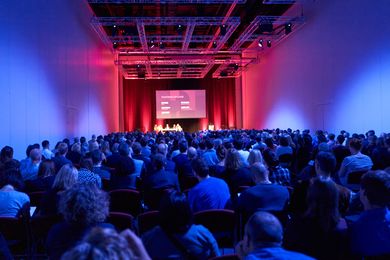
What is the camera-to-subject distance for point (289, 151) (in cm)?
871

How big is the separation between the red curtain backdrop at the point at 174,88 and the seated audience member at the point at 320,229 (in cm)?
2770

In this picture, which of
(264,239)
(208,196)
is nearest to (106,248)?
(264,239)

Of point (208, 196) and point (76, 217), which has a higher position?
point (76, 217)

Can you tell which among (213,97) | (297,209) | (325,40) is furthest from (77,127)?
(213,97)

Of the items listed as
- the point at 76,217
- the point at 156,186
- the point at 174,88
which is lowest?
the point at 156,186

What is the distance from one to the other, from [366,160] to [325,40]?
36.0ft

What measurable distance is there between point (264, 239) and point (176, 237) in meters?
0.69

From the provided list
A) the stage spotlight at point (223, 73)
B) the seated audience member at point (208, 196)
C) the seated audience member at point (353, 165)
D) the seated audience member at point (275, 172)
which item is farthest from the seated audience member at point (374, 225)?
the stage spotlight at point (223, 73)

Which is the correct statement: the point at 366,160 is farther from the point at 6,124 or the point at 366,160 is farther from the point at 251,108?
the point at 251,108

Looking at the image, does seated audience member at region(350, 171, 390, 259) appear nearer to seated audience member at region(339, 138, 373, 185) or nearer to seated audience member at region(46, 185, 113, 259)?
seated audience member at region(46, 185, 113, 259)

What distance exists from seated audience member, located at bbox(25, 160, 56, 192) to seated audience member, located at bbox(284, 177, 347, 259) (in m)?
3.53

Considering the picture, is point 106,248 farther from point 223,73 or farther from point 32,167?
point 223,73

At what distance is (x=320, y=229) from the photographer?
2.69 metres

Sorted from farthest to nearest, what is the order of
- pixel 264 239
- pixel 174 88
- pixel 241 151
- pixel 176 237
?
pixel 174 88
pixel 241 151
pixel 176 237
pixel 264 239
